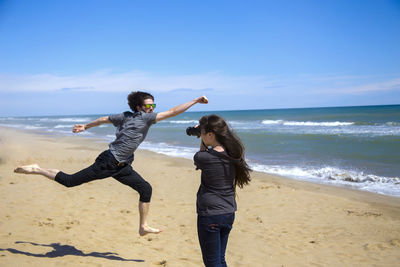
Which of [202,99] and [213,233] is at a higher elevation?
[202,99]

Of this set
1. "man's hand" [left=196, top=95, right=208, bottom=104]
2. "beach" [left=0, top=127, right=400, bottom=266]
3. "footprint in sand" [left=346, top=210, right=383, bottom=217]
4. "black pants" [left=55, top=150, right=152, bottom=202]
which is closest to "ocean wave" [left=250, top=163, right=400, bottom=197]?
"beach" [left=0, top=127, right=400, bottom=266]

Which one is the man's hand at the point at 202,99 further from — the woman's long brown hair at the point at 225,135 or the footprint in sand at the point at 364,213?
the footprint in sand at the point at 364,213

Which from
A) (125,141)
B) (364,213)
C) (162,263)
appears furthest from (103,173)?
(364,213)

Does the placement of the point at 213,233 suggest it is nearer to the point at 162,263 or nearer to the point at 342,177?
the point at 162,263

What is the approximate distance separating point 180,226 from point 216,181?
328 cm

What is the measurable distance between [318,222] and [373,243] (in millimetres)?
1110

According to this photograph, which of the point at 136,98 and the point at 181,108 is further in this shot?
the point at 136,98

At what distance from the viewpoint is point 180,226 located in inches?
219

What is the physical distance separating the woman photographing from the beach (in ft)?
5.80

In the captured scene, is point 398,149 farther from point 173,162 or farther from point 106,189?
point 106,189

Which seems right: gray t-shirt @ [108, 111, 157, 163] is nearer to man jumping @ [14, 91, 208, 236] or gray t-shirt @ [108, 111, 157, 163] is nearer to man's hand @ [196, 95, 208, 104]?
man jumping @ [14, 91, 208, 236]

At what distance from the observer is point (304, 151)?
15227 mm

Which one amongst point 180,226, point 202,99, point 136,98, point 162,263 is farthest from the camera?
point 180,226

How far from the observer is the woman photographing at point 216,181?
8.29ft
